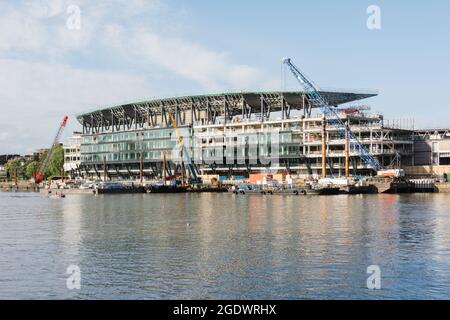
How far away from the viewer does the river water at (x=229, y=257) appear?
116 feet

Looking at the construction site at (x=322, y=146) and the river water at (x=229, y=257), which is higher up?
the construction site at (x=322, y=146)

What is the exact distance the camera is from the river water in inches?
1389

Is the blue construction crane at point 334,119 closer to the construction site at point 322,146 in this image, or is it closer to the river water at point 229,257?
the construction site at point 322,146

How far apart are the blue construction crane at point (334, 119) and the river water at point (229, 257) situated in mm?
90144

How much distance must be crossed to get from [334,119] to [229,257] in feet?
438

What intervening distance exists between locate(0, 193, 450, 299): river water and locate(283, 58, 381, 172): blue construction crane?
90144 millimetres

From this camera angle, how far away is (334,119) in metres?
174

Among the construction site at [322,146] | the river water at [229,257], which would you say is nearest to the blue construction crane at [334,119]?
the construction site at [322,146]

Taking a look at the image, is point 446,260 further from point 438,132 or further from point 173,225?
point 438,132

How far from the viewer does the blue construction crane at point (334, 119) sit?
16562 cm

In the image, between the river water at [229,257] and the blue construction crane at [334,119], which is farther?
the blue construction crane at [334,119]

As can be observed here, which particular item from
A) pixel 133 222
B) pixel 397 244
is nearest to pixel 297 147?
pixel 133 222

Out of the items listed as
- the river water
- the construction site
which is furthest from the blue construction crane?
the river water

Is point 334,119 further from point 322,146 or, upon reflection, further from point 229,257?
point 229,257
